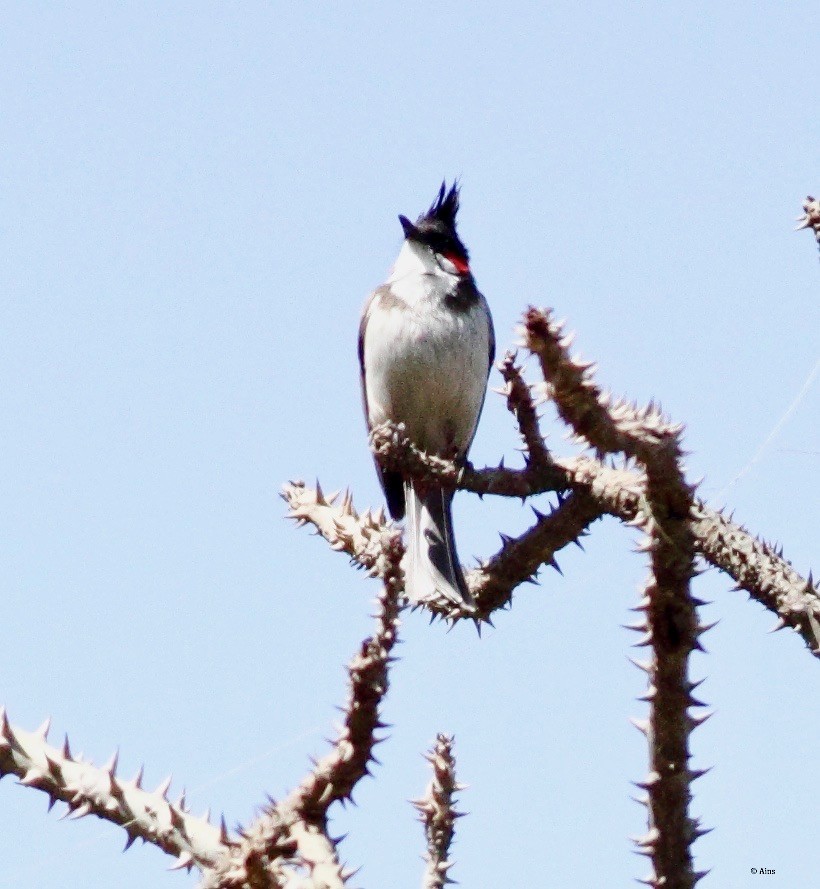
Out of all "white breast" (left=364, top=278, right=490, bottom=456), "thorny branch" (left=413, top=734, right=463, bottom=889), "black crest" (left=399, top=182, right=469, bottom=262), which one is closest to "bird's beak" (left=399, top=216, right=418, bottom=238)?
"black crest" (left=399, top=182, right=469, bottom=262)

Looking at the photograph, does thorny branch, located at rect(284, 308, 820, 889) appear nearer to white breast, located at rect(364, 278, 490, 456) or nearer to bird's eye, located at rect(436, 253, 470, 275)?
white breast, located at rect(364, 278, 490, 456)

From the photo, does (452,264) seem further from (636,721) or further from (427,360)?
(636,721)

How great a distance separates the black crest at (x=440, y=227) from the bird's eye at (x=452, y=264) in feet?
0.10

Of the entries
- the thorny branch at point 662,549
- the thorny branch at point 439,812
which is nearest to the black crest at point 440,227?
the thorny branch at point 662,549

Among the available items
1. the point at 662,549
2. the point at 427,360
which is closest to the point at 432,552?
the point at 427,360

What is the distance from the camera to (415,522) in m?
4.62

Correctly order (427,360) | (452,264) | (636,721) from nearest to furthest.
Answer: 1. (636,721)
2. (427,360)
3. (452,264)

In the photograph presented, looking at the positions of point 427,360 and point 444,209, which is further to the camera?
point 444,209

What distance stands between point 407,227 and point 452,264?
1.17ft

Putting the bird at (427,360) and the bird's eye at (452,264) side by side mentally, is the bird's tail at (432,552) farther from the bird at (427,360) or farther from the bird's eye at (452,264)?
the bird's eye at (452,264)

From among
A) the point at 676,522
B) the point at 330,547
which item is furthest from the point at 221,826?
the point at 330,547

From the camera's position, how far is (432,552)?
4055mm

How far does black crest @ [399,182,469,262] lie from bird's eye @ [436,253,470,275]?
3cm

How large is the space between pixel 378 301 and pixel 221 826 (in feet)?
12.9
